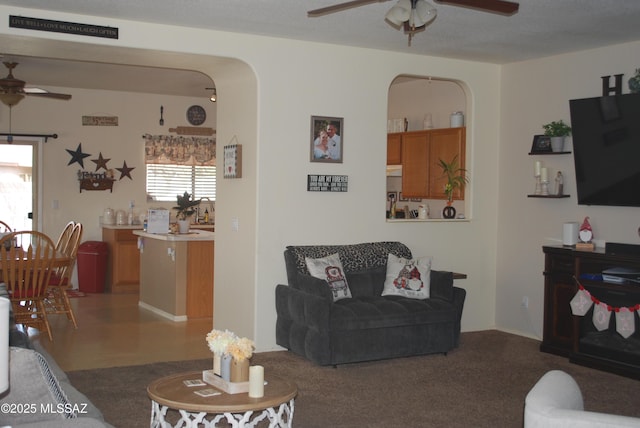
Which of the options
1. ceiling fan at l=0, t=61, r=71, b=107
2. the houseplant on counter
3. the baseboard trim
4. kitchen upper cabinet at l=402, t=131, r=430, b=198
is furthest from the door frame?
the houseplant on counter

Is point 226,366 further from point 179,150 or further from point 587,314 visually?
point 179,150

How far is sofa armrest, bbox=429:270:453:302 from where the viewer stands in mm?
6336

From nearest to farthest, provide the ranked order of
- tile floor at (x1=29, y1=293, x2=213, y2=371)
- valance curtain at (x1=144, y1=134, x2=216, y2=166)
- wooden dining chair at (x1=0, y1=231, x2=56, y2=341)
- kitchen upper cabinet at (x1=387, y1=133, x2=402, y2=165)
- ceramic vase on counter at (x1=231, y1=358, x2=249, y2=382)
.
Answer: ceramic vase on counter at (x1=231, y1=358, x2=249, y2=382), tile floor at (x1=29, y1=293, x2=213, y2=371), wooden dining chair at (x1=0, y1=231, x2=56, y2=341), kitchen upper cabinet at (x1=387, y1=133, x2=402, y2=165), valance curtain at (x1=144, y1=134, x2=216, y2=166)

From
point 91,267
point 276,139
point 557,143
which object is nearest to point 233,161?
point 276,139

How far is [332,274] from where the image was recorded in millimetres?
6133

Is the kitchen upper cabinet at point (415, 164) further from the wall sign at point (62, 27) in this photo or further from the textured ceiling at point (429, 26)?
the wall sign at point (62, 27)

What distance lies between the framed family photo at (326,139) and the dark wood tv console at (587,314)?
2.03m

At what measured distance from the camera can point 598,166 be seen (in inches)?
248

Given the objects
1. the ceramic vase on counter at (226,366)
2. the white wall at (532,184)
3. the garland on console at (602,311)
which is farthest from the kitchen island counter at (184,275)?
the ceramic vase on counter at (226,366)

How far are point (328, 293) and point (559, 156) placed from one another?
8.76ft

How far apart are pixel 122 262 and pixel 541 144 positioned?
5.67 meters

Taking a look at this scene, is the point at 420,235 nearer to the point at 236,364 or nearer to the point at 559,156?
the point at 559,156

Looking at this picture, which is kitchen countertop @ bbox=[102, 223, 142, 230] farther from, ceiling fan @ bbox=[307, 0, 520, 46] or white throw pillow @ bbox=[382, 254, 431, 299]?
ceiling fan @ bbox=[307, 0, 520, 46]

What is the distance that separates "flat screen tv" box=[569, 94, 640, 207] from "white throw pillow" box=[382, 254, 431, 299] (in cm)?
154
